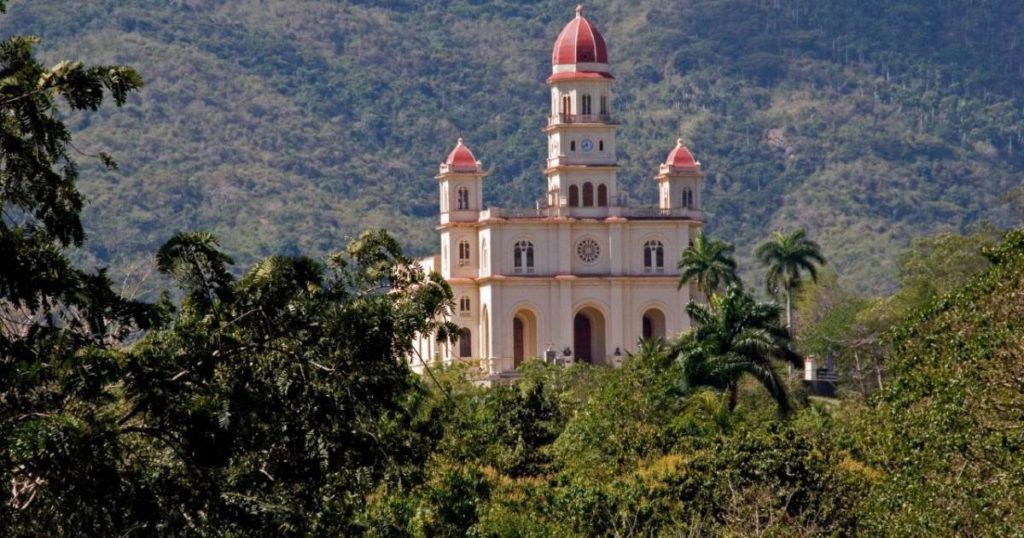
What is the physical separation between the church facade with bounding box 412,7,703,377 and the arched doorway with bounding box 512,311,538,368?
5cm

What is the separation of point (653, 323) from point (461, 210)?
8277 millimetres

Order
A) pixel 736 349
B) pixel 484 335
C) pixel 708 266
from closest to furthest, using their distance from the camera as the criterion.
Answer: pixel 736 349
pixel 708 266
pixel 484 335

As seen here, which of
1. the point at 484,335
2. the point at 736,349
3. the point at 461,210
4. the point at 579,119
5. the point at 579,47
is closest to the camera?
the point at 736,349

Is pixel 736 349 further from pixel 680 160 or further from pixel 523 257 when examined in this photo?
pixel 680 160

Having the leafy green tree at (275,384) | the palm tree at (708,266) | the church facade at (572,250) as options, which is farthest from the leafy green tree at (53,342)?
the church facade at (572,250)

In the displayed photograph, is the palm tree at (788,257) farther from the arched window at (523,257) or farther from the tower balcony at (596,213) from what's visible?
the arched window at (523,257)

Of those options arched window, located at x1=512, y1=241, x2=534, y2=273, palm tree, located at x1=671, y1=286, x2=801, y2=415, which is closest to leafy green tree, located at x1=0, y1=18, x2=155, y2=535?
palm tree, located at x1=671, y1=286, x2=801, y2=415

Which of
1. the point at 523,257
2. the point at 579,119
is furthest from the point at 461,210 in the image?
the point at 579,119

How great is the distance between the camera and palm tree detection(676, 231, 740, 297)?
92725 millimetres

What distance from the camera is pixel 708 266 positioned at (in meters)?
93.1

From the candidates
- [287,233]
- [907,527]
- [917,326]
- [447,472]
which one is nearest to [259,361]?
[907,527]

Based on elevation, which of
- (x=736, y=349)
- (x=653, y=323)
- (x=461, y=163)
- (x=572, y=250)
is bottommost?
(x=736, y=349)

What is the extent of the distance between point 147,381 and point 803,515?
21.1 metres

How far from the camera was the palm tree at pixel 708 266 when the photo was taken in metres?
92.7
